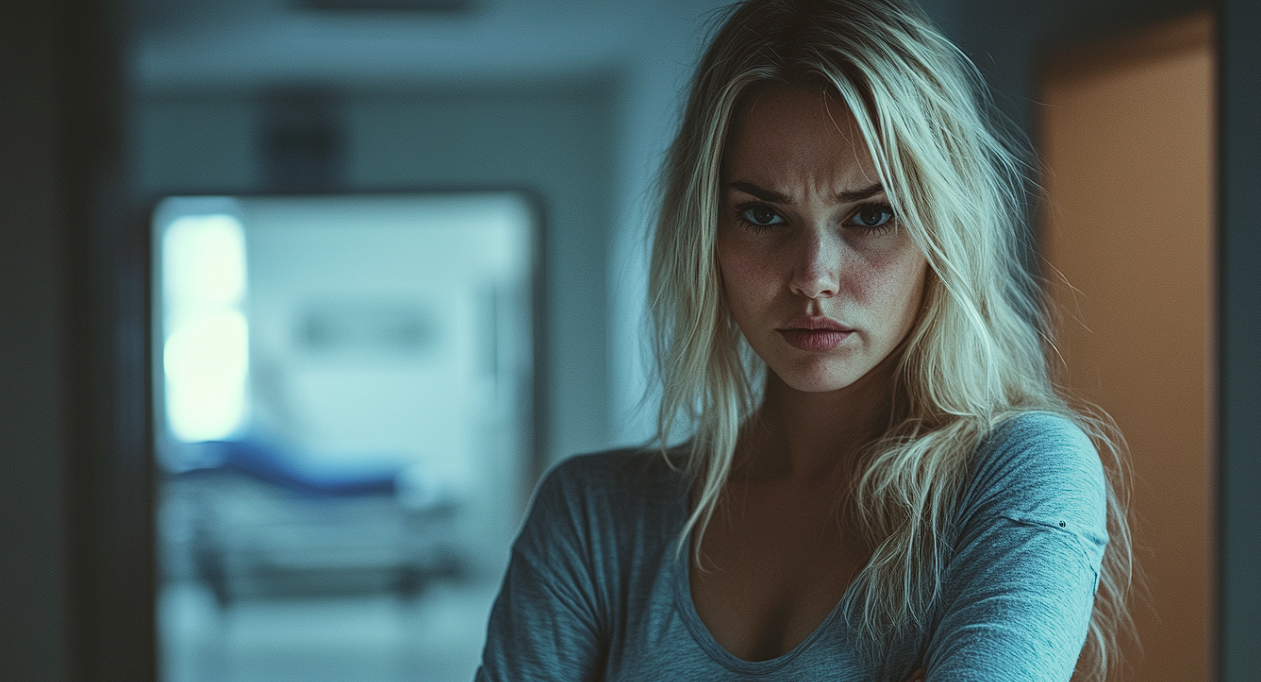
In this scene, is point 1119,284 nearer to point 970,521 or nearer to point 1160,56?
point 1160,56

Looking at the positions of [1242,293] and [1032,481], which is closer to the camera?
[1032,481]

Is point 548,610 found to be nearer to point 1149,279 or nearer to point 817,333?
point 817,333

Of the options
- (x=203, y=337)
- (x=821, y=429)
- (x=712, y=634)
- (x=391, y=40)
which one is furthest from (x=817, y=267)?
(x=203, y=337)

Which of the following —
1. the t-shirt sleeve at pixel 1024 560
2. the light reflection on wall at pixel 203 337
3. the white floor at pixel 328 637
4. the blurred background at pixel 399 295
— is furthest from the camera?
the light reflection on wall at pixel 203 337

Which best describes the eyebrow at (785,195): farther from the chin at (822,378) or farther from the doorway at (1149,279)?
the doorway at (1149,279)

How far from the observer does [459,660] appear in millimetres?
4953

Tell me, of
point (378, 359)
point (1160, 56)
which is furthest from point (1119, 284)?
point (378, 359)

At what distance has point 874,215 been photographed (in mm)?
924

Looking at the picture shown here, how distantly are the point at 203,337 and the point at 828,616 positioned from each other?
27.3 ft

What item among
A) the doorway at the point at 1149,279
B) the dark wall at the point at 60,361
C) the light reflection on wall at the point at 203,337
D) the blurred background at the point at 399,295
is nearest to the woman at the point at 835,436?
the blurred background at the point at 399,295

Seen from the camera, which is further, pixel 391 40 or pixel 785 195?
pixel 391 40

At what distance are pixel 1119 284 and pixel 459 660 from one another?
11.8ft

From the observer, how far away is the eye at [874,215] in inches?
36.3

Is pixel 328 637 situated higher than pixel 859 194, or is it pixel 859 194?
pixel 859 194
